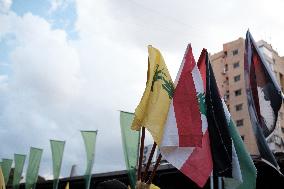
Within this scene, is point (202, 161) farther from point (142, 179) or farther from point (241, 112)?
point (241, 112)

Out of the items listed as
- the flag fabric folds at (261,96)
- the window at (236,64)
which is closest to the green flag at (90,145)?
the flag fabric folds at (261,96)

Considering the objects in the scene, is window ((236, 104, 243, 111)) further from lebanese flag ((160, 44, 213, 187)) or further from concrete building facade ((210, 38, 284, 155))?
lebanese flag ((160, 44, 213, 187))

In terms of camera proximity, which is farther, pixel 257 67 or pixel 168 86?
pixel 257 67

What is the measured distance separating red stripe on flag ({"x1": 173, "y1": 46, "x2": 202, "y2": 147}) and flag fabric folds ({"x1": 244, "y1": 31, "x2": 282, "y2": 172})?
9.07ft

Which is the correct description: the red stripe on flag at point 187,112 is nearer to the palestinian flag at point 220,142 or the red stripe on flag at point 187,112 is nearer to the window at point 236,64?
the palestinian flag at point 220,142

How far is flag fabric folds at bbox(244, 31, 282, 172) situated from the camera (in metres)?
8.03

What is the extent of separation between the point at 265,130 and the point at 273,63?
53.4 m

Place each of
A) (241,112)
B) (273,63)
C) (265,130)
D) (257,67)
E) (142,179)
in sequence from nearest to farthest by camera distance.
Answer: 1. (142,179)
2. (265,130)
3. (257,67)
4. (241,112)
5. (273,63)

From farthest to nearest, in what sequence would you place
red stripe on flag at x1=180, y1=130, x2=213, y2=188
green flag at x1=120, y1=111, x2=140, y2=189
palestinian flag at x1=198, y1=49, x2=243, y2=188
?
green flag at x1=120, y1=111, x2=140, y2=189 < palestinian flag at x1=198, y1=49, x2=243, y2=188 < red stripe on flag at x1=180, y1=130, x2=213, y2=188

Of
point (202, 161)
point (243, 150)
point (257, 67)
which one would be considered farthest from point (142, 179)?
point (257, 67)

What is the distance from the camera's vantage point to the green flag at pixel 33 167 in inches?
694

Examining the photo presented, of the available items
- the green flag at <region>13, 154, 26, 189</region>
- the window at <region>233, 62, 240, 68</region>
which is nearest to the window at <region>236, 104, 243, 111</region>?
the window at <region>233, 62, 240, 68</region>

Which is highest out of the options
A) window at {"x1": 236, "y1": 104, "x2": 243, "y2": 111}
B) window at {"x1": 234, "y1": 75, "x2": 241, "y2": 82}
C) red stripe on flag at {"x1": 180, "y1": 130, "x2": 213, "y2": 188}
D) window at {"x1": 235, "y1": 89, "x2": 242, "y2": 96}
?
window at {"x1": 234, "y1": 75, "x2": 241, "y2": 82}

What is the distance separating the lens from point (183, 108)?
5.46 metres
